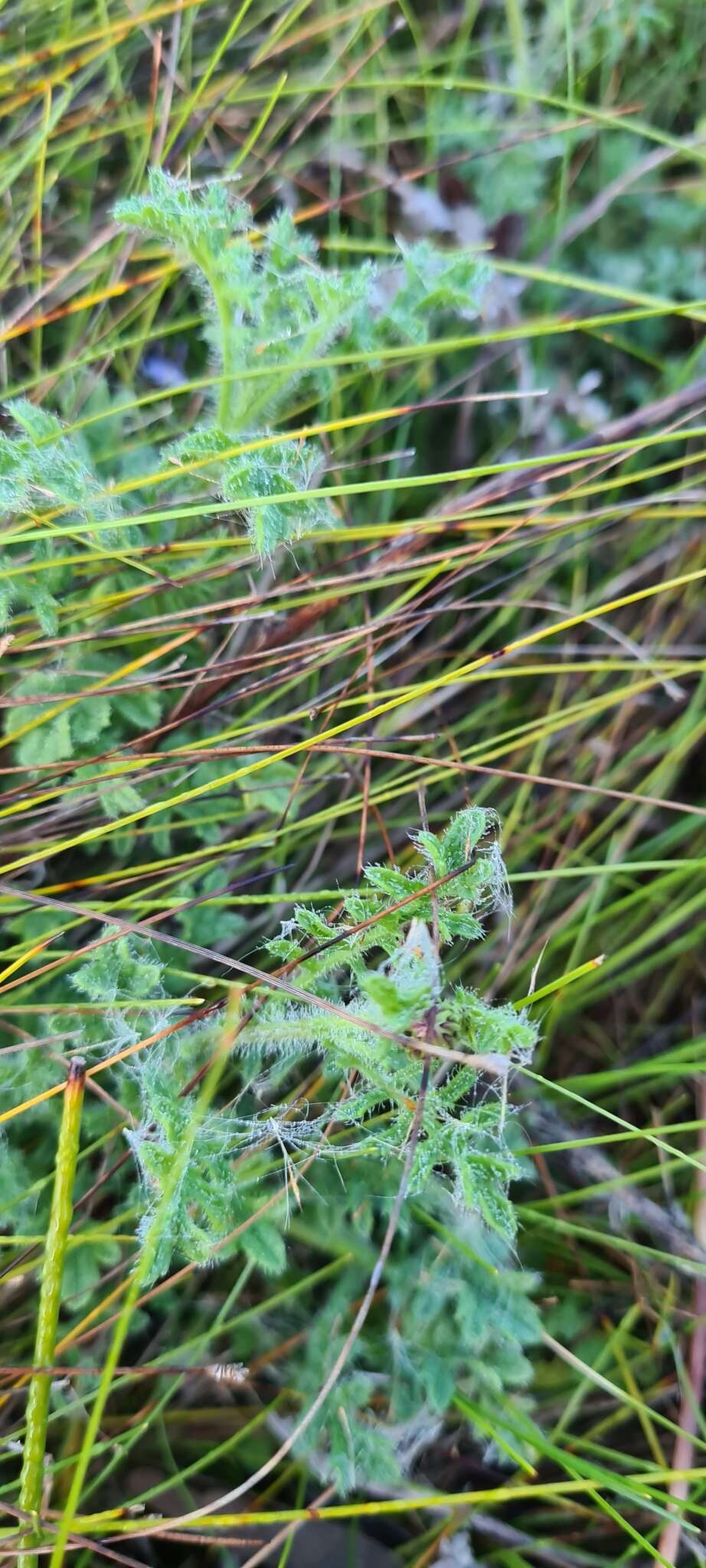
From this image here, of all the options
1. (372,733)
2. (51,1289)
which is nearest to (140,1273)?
(51,1289)

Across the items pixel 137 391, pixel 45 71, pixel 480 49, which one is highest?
pixel 45 71

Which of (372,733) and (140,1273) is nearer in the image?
(140,1273)

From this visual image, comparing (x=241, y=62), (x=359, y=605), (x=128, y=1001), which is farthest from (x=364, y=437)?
(x=128, y=1001)

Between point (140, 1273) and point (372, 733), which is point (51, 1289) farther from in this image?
point (372, 733)

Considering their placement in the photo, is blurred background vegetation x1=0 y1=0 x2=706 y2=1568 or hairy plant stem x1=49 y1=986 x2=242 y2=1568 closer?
hairy plant stem x1=49 y1=986 x2=242 y2=1568

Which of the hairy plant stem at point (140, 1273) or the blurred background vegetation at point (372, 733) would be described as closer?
the hairy plant stem at point (140, 1273)

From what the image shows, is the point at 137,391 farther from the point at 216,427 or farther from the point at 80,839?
the point at 80,839

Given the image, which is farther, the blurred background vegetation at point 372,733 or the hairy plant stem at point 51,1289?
the blurred background vegetation at point 372,733

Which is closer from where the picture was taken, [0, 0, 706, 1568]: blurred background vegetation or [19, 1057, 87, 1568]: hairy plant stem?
[19, 1057, 87, 1568]: hairy plant stem
